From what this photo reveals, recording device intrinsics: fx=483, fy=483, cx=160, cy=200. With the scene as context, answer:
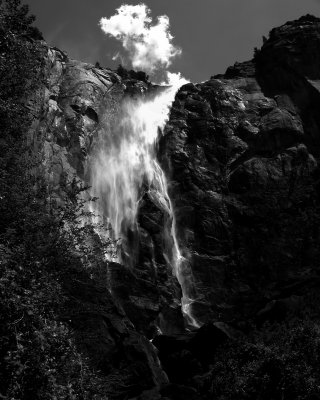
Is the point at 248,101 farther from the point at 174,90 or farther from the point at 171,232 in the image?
the point at 171,232

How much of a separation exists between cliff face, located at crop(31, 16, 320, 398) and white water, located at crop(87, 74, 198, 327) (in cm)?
113

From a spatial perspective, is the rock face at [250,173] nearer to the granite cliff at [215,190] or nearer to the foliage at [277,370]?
the granite cliff at [215,190]

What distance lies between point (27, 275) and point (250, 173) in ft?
146

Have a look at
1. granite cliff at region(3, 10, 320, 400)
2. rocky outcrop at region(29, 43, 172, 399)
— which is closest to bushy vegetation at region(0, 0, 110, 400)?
rocky outcrop at region(29, 43, 172, 399)

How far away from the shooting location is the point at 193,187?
53.8 metres

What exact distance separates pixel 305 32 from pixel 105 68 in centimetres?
2758

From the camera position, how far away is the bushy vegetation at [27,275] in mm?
10289

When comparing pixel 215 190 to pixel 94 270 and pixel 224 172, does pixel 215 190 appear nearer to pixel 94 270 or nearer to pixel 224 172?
pixel 224 172

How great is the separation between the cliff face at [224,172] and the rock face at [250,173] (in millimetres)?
124

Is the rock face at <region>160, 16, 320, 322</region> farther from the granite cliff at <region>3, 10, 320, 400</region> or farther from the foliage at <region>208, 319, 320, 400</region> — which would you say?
the foliage at <region>208, 319, 320, 400</region>

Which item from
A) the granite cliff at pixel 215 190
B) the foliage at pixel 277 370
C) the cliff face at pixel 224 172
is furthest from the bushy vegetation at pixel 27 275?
the cliff face at pixel 224 172

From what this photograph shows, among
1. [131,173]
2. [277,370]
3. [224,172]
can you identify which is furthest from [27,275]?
[224,172]

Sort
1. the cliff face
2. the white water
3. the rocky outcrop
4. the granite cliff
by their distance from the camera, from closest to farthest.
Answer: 1. the rocky outcrop
2. the granite cliff
3. the cliff face
4. the white water

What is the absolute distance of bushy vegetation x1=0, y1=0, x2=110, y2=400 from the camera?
10.3 meters
